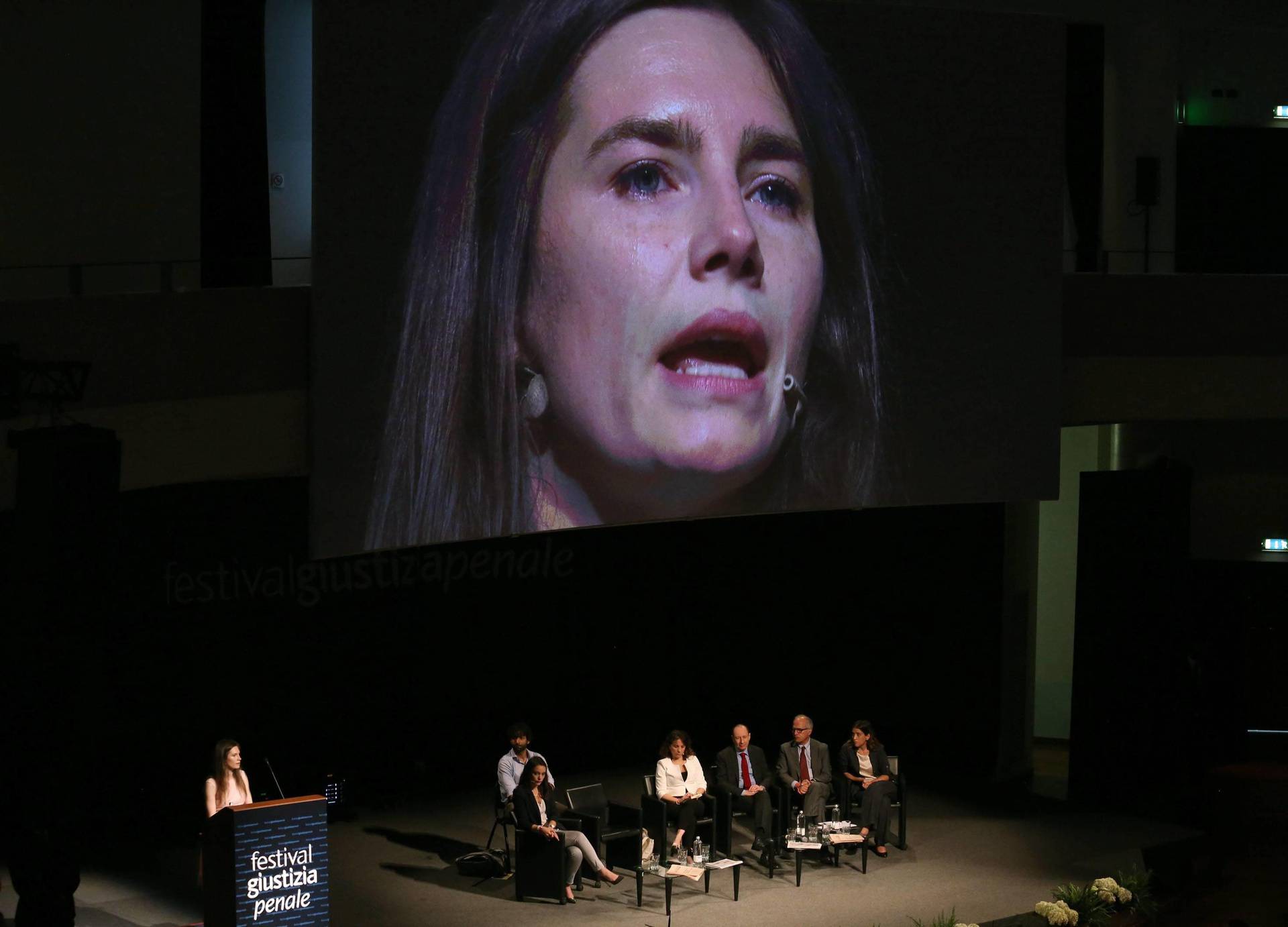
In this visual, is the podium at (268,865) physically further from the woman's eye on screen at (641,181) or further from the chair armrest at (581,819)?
the woman's eye on screen at (641,181)

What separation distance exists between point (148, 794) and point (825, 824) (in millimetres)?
4385

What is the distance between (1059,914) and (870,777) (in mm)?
1881

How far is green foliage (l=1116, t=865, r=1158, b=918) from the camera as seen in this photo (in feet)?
33.3

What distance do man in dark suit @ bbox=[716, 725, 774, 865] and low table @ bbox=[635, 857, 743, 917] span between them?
45cm

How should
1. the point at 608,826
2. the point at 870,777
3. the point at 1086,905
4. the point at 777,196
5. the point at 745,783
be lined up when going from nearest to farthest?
the point at 1086,905 → the point at 608,826 → the point at 777,196 → the point at 745,783 → the point at 870,777

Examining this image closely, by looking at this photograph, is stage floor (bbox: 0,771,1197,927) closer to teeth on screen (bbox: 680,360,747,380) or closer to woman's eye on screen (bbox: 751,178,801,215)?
teeth on screen (bbox: 680,360,747,380)

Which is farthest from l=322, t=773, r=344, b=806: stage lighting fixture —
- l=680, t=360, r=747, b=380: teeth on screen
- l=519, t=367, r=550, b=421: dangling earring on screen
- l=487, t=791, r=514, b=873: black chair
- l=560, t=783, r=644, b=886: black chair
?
l=680, t=360, r=747, b=380: teeth on screen

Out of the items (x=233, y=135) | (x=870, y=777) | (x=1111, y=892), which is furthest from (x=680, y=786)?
(x=233, y=135)

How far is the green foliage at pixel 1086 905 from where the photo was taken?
984cm

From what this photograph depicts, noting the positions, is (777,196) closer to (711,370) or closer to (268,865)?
(711,370)

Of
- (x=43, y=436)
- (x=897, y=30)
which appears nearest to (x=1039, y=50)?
(x=897, y=30)

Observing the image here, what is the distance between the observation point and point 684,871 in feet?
32.0

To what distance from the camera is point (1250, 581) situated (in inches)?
569

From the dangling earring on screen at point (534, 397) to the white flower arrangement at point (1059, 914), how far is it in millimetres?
4170
